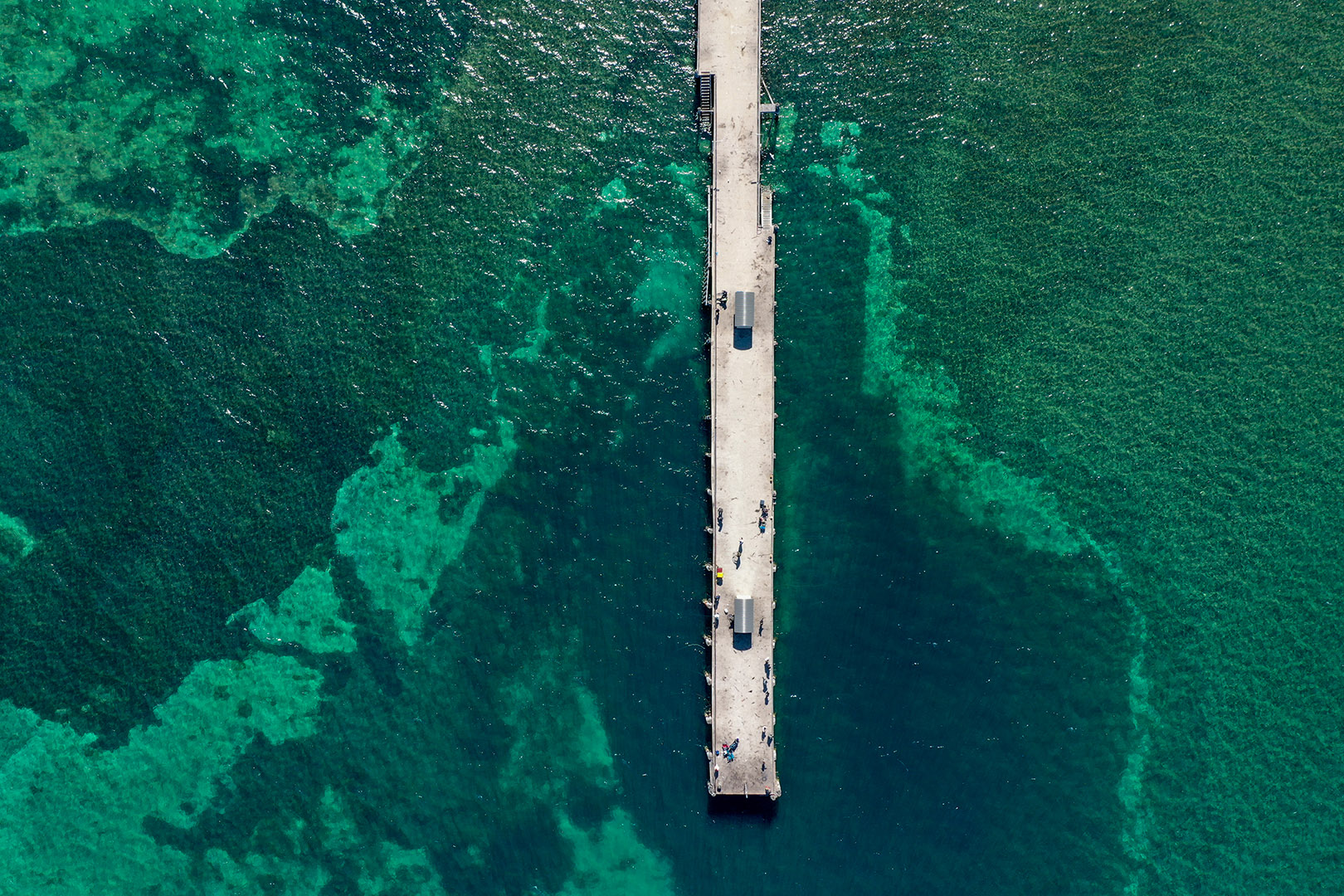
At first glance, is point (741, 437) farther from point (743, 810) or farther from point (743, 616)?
point (743, 810)

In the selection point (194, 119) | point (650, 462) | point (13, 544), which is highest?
point (194, 119)

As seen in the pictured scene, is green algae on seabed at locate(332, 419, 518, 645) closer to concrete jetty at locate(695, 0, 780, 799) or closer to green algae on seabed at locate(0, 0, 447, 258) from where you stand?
concrete jetty at locate(695, 0, 780, 799)

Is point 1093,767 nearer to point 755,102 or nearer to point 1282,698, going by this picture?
point 1282,698

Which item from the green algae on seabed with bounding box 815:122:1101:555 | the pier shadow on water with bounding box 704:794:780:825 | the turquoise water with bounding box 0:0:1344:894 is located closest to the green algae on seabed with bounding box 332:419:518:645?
the turquoise water with bounding box 0:0:1344:894

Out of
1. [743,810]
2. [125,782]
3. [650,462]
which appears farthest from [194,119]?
[743,810]

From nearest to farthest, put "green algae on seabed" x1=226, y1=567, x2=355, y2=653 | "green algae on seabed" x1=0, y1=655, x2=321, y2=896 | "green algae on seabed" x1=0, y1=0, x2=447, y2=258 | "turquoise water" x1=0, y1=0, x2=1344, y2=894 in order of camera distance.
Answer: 1. "turquoise water" x1=0, y1=0, x2=1344, y2=894
2. "green algae on seabed" x1=0, y1=655, x2=321, y2=896
3. "green algae on seabed" x1=226, y1=567, x2=355, y2=653
4. "green algae on seabed" x1=0, y1=0, x2=447, y2=258

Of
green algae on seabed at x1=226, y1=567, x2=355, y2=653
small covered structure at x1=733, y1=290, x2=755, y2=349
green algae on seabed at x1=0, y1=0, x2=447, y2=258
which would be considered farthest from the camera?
green algae on seabed at x1=0, y1=0, x2=447, y2=258
